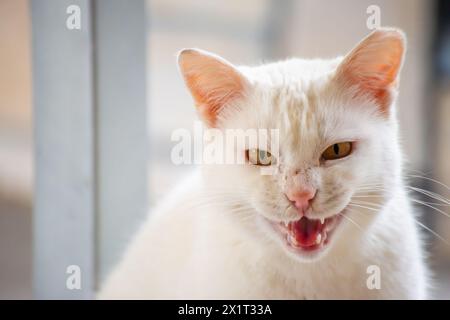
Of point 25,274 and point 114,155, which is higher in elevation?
point 114,155

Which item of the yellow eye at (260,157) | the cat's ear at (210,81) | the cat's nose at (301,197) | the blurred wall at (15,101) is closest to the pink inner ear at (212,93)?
the cat's ear at (210,81)

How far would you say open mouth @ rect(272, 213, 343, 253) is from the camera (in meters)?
0.99

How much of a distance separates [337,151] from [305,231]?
0.16 meters

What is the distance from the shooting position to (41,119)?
1.35 meters

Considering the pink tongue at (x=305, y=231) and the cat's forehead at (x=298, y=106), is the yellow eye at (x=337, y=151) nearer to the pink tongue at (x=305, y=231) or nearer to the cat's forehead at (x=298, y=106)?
the cat's forehead at (x=298, y=106)

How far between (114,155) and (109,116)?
11cm

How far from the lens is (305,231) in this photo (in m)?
1.00

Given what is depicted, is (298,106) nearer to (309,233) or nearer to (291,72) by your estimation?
(291,72)

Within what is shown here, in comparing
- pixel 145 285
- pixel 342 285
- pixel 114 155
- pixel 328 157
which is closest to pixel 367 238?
pixel 342 285

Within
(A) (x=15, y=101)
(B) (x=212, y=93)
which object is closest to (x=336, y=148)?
(B) (x=212, y=93)

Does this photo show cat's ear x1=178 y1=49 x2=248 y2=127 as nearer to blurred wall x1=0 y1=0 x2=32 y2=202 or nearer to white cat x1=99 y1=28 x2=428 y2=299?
white cat x1=99 y1=28 x2=428 y2=299
